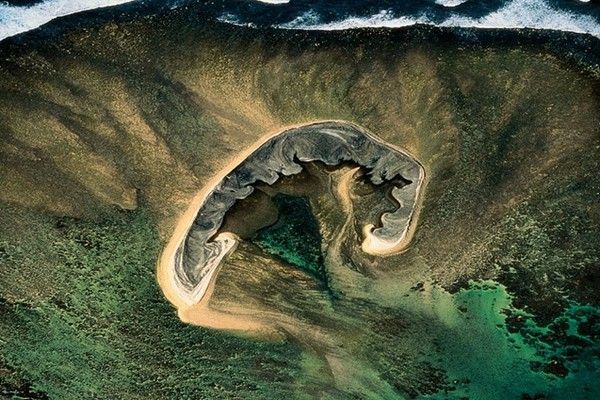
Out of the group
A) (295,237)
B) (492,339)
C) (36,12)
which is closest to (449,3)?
(295,237)

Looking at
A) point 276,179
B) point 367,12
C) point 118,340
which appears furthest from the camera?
point 367,12

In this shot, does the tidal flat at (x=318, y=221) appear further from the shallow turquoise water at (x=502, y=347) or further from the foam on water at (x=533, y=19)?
the foam on water at (x=533, y=19)

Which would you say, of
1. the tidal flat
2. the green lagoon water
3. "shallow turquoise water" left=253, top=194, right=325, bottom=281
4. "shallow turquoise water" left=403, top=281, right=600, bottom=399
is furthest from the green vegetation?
"shallow turquoise water" left=403, top=281, right=600, bottom=399

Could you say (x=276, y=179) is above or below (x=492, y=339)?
above

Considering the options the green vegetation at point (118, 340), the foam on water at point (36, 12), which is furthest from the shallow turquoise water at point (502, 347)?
the foam on water at point (36, 12)

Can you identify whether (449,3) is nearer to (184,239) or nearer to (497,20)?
(497,20)

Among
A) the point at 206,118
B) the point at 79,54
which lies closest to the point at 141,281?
the point at 206,118
